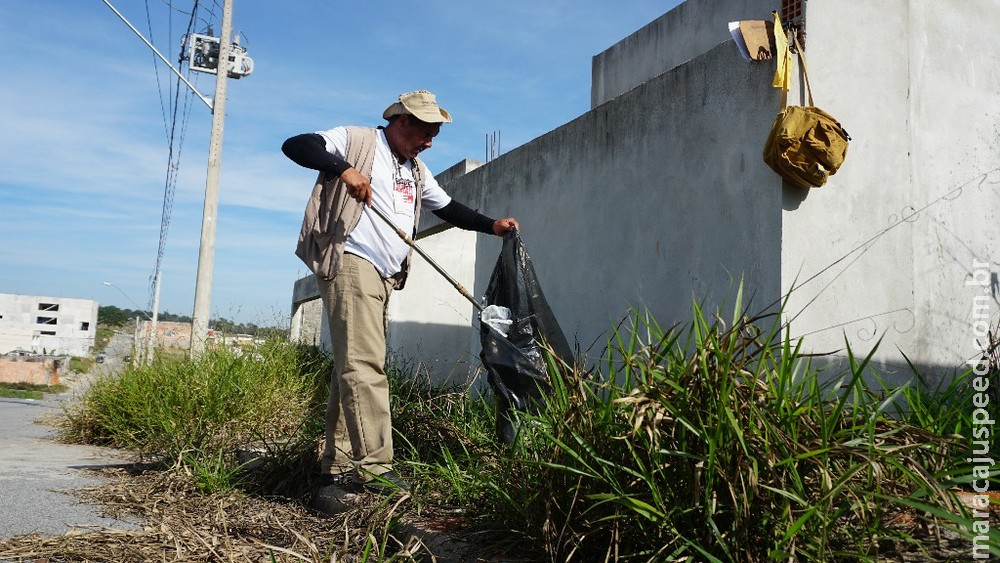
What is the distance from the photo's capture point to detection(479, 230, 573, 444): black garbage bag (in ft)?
11.8

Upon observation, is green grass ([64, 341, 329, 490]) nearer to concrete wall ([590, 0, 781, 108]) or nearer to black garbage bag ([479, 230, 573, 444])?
black garbage bag ([479, 230, 573, 444])

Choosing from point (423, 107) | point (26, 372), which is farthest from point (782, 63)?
point (26, 372)

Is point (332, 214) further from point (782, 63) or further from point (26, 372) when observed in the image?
point (26, 372)

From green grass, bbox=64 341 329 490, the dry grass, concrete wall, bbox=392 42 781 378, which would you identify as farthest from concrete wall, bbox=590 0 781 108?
the dry grass

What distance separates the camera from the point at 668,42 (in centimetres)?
827

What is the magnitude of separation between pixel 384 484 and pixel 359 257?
41.3 inches

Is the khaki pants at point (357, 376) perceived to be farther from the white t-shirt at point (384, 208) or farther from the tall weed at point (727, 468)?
the tall weed at point (727, 468)

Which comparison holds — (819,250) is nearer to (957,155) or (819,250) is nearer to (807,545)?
(957,155)

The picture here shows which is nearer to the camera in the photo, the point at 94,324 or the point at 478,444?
the point at 478,444

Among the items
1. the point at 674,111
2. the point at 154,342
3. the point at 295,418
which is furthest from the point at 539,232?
the point at 154,342

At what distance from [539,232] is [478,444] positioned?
2641mm

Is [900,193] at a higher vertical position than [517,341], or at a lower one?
higher

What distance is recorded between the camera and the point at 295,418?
6.33 metres

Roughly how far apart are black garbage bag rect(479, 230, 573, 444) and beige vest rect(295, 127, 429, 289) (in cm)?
75
